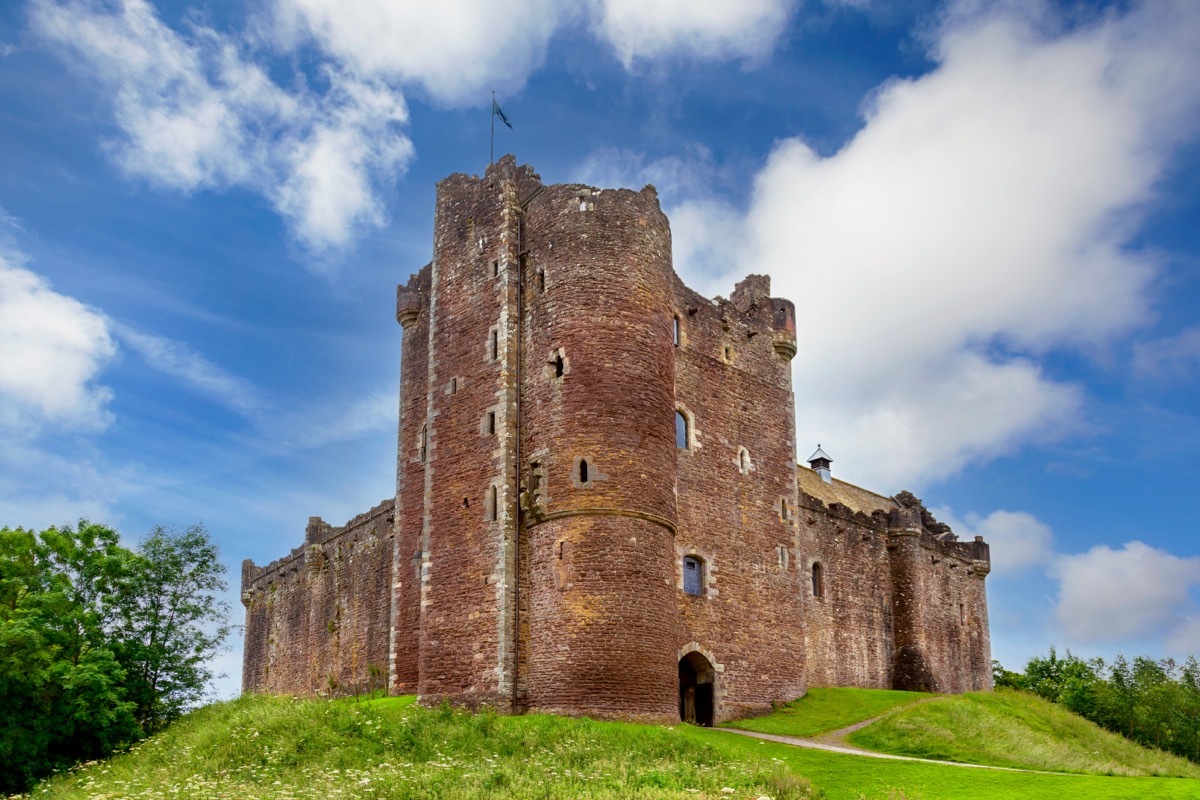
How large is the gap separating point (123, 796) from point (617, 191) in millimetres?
19184

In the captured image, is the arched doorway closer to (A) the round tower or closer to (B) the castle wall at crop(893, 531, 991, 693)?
(A) the round tower

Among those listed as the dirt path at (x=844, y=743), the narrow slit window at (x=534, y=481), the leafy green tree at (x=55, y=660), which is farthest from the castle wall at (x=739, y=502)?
the leafy green tree at (x=55, y=660)

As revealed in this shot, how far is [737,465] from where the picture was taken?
35906 millimetres

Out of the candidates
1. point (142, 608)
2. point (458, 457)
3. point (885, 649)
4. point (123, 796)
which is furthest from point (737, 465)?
point (123, 796)

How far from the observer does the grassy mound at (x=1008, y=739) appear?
28953mm

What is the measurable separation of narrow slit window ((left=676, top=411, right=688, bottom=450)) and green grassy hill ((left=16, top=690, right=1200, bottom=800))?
8903mm

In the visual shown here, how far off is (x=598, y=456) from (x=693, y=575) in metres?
6.68

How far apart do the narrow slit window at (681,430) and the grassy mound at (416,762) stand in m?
10.3

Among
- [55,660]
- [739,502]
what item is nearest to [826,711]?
[739,502]

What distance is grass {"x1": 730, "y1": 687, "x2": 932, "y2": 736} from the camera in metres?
32.6

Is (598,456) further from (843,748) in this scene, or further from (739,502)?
(843,748)

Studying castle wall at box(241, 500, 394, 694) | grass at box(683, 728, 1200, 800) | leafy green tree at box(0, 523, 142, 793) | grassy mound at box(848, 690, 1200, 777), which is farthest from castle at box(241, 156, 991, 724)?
leafy green tree at box(0, 523, 142, 793)

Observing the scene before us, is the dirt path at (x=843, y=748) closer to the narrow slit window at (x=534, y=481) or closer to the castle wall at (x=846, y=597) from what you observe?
the castle wall at (x=846, y=597)

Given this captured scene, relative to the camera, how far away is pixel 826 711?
35000 millimetres
